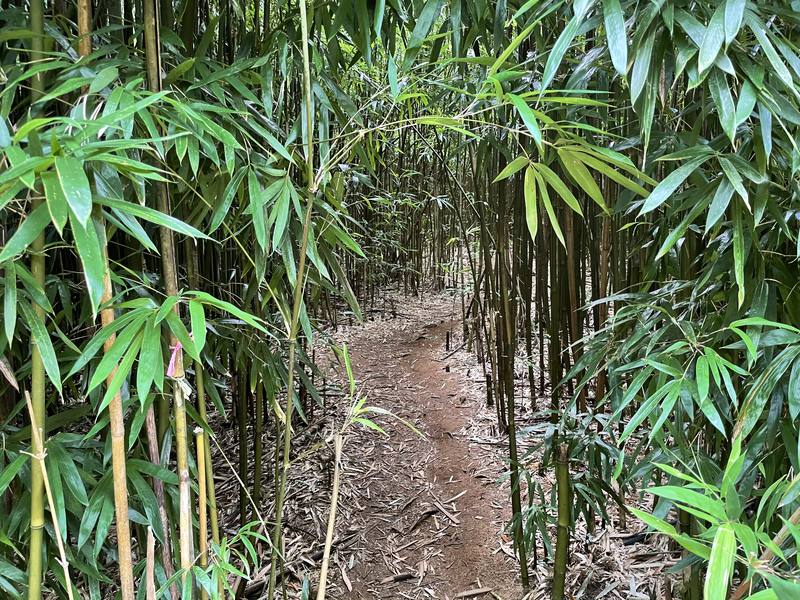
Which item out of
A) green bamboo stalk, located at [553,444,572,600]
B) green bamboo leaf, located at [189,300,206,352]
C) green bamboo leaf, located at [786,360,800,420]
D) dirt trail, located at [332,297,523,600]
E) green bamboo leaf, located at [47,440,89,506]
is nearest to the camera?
green bamboo leaf, located at [189,300,206,352]

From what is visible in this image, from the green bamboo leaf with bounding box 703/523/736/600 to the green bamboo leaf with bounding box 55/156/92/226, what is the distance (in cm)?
65

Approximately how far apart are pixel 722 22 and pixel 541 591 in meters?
1.62

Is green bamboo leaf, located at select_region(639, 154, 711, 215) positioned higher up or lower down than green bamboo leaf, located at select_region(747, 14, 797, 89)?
lower down

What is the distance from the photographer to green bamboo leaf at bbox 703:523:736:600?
0.49 m

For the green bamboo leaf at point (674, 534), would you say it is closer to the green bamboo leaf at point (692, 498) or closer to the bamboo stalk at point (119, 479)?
the green bamboo leaf at point (692, 498)

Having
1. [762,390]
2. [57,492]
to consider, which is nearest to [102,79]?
[57,492]

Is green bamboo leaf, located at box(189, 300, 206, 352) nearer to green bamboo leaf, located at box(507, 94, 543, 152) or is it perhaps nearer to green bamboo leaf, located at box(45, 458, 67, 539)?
green bamboo leaf, located at box(45, 458, 67, 539)

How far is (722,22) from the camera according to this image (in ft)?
2.18

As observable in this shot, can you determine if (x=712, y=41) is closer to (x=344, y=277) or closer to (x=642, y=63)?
(x=642, y=63)

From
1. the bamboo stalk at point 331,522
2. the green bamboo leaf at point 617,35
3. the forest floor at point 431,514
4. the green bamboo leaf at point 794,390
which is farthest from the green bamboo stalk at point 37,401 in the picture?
the forest floor at point 431,514

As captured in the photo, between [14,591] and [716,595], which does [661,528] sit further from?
[14,591]

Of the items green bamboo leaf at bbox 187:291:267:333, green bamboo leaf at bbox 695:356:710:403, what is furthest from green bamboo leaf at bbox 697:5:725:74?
green bamboo leaf at bbox 187:291:267:333

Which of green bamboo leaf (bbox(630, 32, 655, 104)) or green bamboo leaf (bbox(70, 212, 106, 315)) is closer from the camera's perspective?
green bamboo leaf (bbox(70, 212, 106, 315))

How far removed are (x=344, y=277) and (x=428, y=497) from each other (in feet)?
4.83
